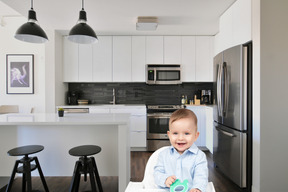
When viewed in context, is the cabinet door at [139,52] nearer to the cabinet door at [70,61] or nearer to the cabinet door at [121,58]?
the cabinet door at [121,58]

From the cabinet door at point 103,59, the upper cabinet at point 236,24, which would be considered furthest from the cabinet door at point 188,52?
the cabinet door at point 103,59

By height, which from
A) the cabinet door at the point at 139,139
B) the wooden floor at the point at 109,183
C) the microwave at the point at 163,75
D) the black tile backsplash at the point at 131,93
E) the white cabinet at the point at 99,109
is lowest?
the wooden floor at the point at 109,183

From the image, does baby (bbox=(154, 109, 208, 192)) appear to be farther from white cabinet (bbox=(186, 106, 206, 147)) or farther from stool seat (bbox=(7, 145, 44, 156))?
white cabinet (bbox=(186, 106, 206, 147))

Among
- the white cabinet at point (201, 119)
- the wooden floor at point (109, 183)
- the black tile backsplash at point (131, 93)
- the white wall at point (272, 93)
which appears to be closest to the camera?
the white wall at point (272, 93)

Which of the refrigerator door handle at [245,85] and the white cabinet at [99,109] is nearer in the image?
the refrigerator door handle at [245,85]

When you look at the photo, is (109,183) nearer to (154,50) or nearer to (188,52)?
(154,50)

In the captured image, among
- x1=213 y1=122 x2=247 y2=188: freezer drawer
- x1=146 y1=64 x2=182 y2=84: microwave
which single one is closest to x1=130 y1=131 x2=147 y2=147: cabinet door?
x1=146 y1=64 x2=182 y2=84: microwave

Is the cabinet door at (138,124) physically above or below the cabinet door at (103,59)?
below

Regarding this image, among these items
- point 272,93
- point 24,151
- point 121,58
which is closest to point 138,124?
point 121,58

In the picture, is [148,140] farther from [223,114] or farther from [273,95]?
[273,95]

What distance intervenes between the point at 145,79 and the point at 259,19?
2.44 m

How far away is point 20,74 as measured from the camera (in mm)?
4180

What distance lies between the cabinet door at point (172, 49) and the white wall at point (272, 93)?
2.12 metres

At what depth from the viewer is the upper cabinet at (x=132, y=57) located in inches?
158
